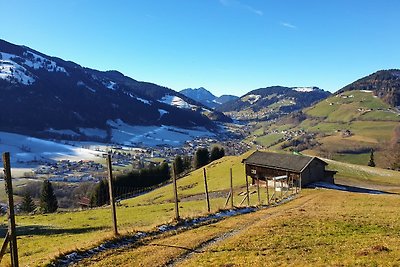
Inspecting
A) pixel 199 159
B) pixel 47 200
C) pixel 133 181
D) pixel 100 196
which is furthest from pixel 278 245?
pixel 199 159

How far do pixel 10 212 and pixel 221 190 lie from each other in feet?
233

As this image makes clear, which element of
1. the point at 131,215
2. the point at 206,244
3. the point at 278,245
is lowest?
the point at 131,215

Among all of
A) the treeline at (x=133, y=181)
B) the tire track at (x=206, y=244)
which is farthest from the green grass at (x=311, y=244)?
the treeline at (x=133, y=181)

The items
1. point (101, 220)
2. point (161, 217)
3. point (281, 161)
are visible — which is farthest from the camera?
point (281, 161)

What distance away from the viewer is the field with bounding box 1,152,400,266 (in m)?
25.6

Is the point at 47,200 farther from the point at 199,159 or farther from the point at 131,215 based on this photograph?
the point at 199,159

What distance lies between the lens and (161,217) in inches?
1977

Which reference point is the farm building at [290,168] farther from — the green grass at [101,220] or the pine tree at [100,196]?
the pine tree at [100,196]

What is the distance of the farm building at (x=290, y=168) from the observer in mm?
79312

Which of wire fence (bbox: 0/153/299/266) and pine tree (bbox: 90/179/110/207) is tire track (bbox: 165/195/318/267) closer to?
wire fence (bbox: 0/153/299/266)

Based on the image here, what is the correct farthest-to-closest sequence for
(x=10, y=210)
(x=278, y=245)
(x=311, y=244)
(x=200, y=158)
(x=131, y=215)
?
(x=200, y=158), (x=131, y=215), (x=278, y=245), (x=311, y=244), (x=10, y=210)

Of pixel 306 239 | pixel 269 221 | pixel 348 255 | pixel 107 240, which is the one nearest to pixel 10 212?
pixel 107 240

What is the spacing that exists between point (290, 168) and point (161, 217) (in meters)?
39.4

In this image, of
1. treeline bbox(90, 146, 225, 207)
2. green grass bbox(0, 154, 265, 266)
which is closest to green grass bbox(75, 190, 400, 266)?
green grass bbox(0, 154, 265, 266)
